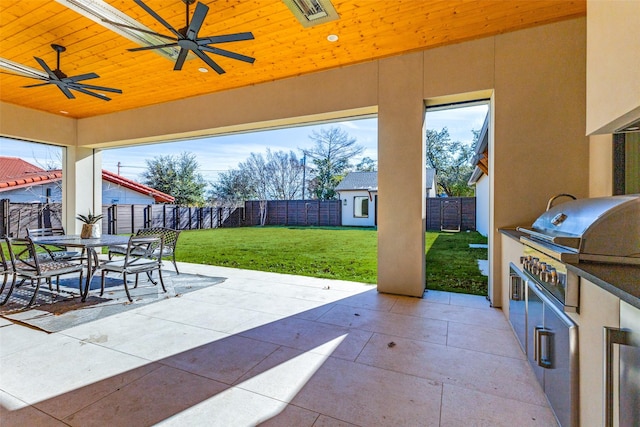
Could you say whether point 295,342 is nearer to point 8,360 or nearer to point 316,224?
point 8,360

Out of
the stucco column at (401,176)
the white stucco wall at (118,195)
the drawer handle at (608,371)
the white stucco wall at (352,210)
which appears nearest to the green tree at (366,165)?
the white stucco wall at (352,210)

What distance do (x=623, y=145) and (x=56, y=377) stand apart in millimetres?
4195

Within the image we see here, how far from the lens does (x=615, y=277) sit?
96 cm

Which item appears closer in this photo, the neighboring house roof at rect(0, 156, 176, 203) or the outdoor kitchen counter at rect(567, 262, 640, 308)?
the outdoor kitchen counter at rect(567, 262, 640, 308)

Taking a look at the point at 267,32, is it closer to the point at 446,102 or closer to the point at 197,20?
the point at 197,20

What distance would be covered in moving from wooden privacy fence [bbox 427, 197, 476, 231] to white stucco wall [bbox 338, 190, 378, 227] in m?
2.99

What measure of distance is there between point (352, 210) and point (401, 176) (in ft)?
34.5

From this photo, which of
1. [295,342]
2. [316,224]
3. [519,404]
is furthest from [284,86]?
[316,224]

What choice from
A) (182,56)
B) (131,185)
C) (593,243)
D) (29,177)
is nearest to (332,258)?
(182,56)

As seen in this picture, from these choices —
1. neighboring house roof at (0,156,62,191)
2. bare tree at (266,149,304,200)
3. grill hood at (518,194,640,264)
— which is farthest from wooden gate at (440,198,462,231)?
neighboring house roof at (0,156,62,191)

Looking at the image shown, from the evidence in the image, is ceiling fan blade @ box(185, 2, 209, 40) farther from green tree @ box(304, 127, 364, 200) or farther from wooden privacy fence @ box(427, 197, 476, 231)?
green tree @ box(304, 127, 364, 200)

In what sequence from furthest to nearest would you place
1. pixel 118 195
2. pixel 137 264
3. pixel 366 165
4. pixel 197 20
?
pixel 366 165 → pixel 118 195 → pixel 137 264 → pixel 197 20

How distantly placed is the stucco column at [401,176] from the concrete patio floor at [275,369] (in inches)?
22.4

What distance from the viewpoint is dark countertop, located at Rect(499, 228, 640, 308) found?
30.9 inches
